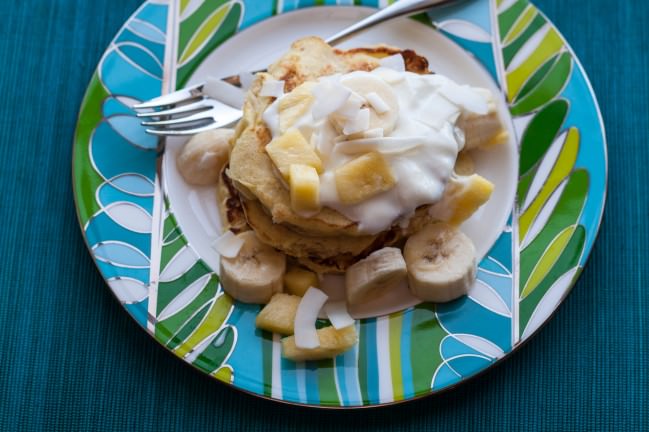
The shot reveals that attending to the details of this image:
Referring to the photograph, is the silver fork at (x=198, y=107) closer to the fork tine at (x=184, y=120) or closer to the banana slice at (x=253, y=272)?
the fork tine at (x=184, y=120)

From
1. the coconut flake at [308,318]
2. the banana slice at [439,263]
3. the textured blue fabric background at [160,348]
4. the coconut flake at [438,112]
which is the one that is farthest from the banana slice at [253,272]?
the coconut flake at [438,112]

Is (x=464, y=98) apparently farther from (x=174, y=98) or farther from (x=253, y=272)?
(x=174, y=98)

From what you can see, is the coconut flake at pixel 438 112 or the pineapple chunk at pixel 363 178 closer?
the pineapple chunk at pixel 363 178

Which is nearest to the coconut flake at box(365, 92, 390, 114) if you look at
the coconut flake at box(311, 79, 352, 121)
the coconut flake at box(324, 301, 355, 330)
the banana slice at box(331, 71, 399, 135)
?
the banana slice at box(331, 71, 399, 135)

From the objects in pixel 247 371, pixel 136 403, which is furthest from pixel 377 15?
→ pixel 136 403

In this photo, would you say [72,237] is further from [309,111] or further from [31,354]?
[309,111]

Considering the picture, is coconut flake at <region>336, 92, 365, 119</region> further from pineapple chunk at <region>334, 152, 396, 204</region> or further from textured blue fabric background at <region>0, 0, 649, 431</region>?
textured blue fabric background at <region>0, 0, 649, 431</region>
